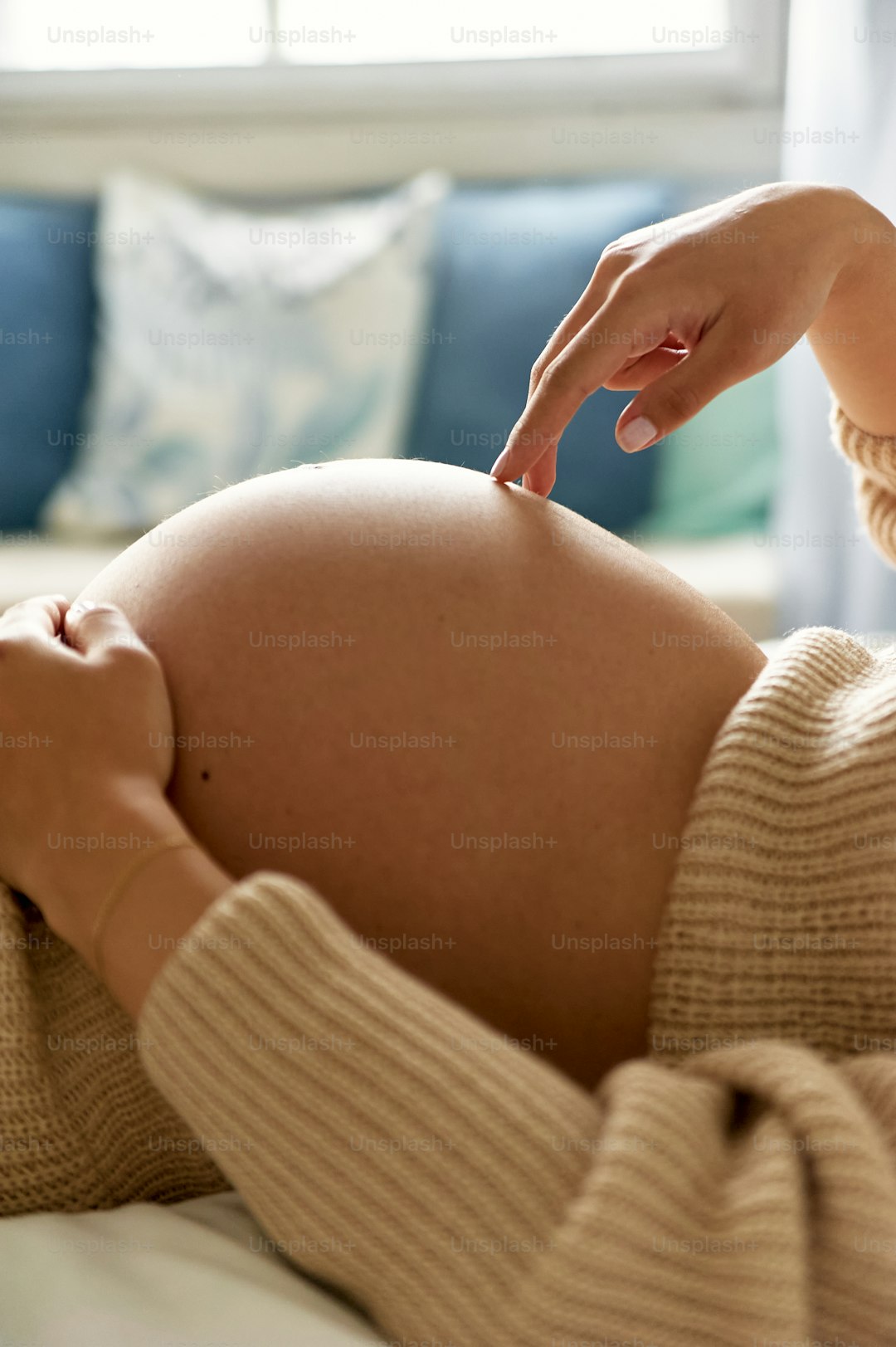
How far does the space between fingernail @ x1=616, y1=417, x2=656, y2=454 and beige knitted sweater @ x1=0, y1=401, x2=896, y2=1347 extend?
19cm

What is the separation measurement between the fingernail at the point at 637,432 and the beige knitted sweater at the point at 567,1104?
0.61 feet

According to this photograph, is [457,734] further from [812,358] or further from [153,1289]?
[812,358]

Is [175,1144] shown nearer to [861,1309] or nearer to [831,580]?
[861,1309]

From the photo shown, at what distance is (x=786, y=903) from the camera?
623 millimetres

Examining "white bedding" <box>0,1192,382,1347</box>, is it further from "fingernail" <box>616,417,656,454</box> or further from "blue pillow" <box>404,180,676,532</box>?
"blue pillow" <box>404,180,676,532</box>

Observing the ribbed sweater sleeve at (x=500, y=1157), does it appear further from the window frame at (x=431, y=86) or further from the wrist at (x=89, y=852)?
the window frame at (x=431, y=86)

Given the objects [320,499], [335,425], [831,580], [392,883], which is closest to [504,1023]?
[392,883]

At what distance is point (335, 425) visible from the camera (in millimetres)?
2176

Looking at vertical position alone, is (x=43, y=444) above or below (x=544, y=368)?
below

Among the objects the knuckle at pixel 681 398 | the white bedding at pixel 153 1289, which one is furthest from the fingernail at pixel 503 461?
the white bedding at pixel 153 1289

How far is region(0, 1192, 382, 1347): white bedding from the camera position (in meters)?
0.52

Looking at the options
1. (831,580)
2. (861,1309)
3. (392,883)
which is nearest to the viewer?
(861,1309)

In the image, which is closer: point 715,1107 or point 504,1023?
point 715,1107

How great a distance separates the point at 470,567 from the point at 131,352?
65.1 inches
